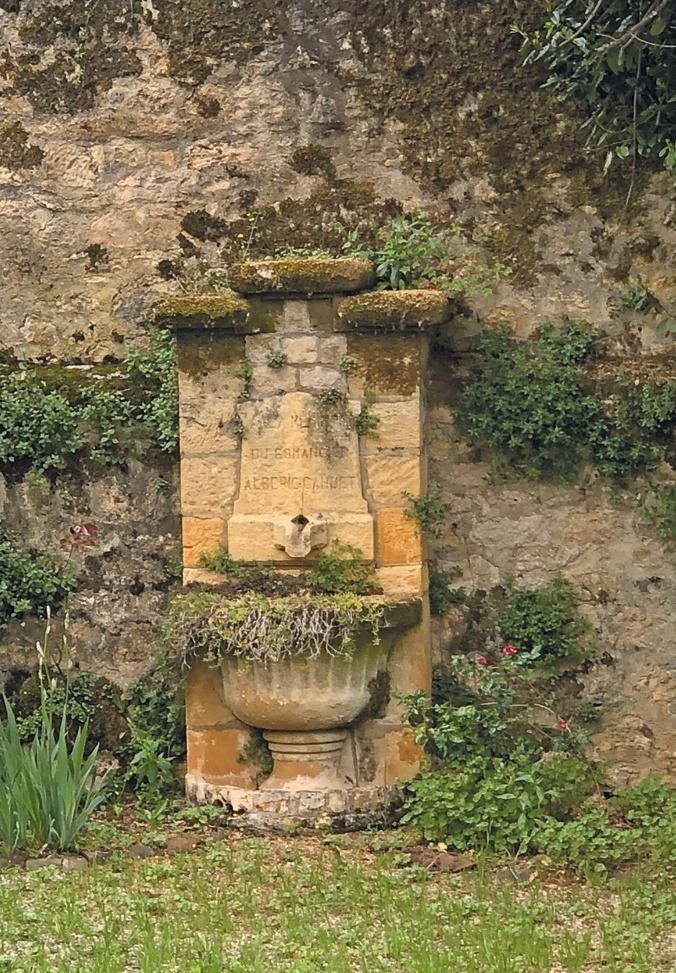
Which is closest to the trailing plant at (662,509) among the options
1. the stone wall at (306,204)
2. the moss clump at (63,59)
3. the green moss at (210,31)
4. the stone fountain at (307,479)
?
the stone wall at (306,204)

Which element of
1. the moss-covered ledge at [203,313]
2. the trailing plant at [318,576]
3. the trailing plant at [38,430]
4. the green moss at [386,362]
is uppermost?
the moss-covered ledge at [203,313]

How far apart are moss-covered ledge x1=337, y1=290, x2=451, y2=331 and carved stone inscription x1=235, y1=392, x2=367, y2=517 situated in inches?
15.9

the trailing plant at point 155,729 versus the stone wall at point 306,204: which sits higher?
the stone wall at point 306,204

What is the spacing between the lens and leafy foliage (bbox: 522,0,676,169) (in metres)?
6.35

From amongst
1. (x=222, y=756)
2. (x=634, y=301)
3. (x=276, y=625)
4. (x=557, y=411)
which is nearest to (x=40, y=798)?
Answer: (x=222, y=756)

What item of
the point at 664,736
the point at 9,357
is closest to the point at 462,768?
the point at 664,736

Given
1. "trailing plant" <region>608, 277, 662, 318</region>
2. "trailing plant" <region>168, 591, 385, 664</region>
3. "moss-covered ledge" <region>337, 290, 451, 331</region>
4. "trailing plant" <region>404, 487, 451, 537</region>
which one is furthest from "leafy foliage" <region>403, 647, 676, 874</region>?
"trailing plant" <region>608, 277, 662, 318</region>

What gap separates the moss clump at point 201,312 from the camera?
6305mm

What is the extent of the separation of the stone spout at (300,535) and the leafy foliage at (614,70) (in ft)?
6.57

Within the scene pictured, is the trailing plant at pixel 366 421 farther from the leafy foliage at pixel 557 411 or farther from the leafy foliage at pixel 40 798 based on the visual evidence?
the leafy foliage at pixel 40 798

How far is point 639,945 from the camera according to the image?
4559mm

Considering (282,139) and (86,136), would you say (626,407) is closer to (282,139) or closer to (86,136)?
(282,139)

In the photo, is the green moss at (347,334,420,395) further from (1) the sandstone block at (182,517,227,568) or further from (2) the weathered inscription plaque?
(1) the sandstone block at (182,517,227,568)

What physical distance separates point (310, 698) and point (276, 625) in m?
0.35
